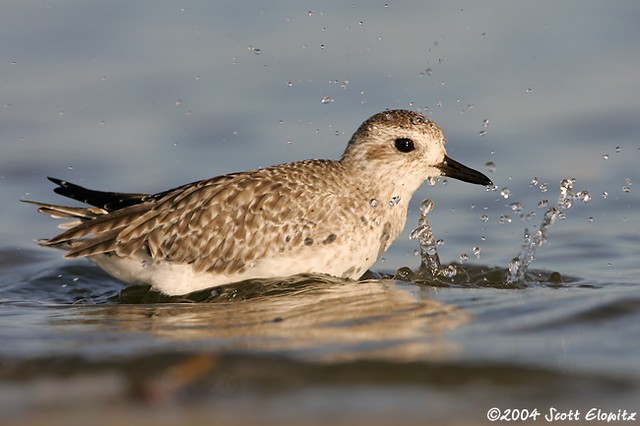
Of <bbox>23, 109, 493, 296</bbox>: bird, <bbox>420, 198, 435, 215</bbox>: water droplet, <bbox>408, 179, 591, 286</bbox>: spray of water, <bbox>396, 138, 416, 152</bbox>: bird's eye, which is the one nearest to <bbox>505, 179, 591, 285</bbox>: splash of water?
<bbox>408, 179, 591, 286</bbox>: spray of water

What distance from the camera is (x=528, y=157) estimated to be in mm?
13305

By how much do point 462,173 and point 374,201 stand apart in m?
0.82

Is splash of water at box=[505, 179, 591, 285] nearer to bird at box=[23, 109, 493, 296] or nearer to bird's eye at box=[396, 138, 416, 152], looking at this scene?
bird at box=[23, 109, 493, 296]

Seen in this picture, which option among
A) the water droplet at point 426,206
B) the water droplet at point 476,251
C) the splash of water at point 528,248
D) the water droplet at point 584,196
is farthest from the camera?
the water droplet at point 584,196

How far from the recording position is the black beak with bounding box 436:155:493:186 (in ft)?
32.2

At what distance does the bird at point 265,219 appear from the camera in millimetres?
9383

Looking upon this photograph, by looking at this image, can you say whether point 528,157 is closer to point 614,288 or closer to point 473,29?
point 473,29

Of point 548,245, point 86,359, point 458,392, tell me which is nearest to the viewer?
point 458,392

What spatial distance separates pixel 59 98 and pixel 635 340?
9854 mm

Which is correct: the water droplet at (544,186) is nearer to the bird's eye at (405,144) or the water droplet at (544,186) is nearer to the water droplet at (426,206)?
the water droplet at (426,206)

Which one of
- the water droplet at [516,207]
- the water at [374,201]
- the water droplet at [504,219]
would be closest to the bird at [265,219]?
the water at [374,201]

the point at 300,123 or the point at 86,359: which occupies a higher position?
the point at 300,123

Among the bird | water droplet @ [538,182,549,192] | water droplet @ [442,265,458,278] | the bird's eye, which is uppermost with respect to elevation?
the bird's eye

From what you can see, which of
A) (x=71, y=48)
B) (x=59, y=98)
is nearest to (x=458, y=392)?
(x=59, y=98)
